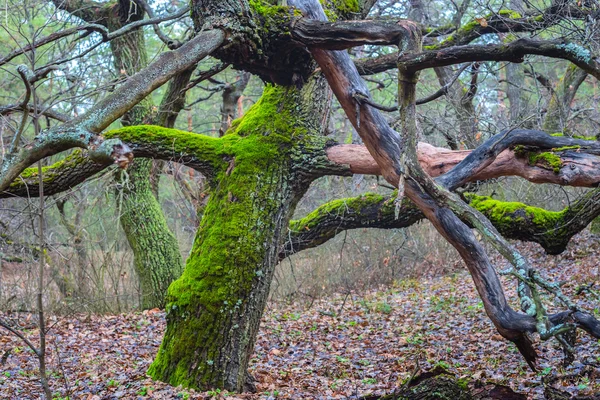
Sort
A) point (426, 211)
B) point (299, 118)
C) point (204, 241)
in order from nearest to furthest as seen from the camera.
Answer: point (426, 211) → point (204, 241) → point (299, 118)

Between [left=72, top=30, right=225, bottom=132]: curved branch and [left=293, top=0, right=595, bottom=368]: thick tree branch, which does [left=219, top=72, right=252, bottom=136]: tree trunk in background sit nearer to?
[left=293, top=0, right=595, bottom=368]: thick tree branch

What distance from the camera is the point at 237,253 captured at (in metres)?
5.73

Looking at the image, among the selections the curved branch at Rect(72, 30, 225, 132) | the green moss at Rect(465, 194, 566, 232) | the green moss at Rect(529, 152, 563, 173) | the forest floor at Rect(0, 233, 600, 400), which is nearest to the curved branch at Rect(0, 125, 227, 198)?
the curved branch at Rect(72, 30, 225, 132)

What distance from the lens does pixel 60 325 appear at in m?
9.10

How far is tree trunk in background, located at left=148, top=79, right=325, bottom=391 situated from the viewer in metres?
5.58

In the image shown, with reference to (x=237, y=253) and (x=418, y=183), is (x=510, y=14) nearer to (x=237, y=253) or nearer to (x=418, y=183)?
(x=418, y=183)

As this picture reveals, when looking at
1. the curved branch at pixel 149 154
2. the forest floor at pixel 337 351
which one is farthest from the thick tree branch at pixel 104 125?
the forest floor at pixel 337 351

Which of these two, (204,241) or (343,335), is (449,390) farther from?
(343,335)

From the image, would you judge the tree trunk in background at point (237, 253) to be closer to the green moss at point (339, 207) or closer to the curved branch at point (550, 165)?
the curved branch at point (550, 165)

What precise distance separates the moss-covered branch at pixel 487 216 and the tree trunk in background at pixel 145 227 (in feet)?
8.38

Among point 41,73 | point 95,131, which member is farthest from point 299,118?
point 95,131

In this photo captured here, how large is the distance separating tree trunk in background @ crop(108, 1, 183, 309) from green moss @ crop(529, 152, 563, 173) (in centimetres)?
709

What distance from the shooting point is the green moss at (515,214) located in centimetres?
732

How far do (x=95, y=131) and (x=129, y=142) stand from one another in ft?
9.28
